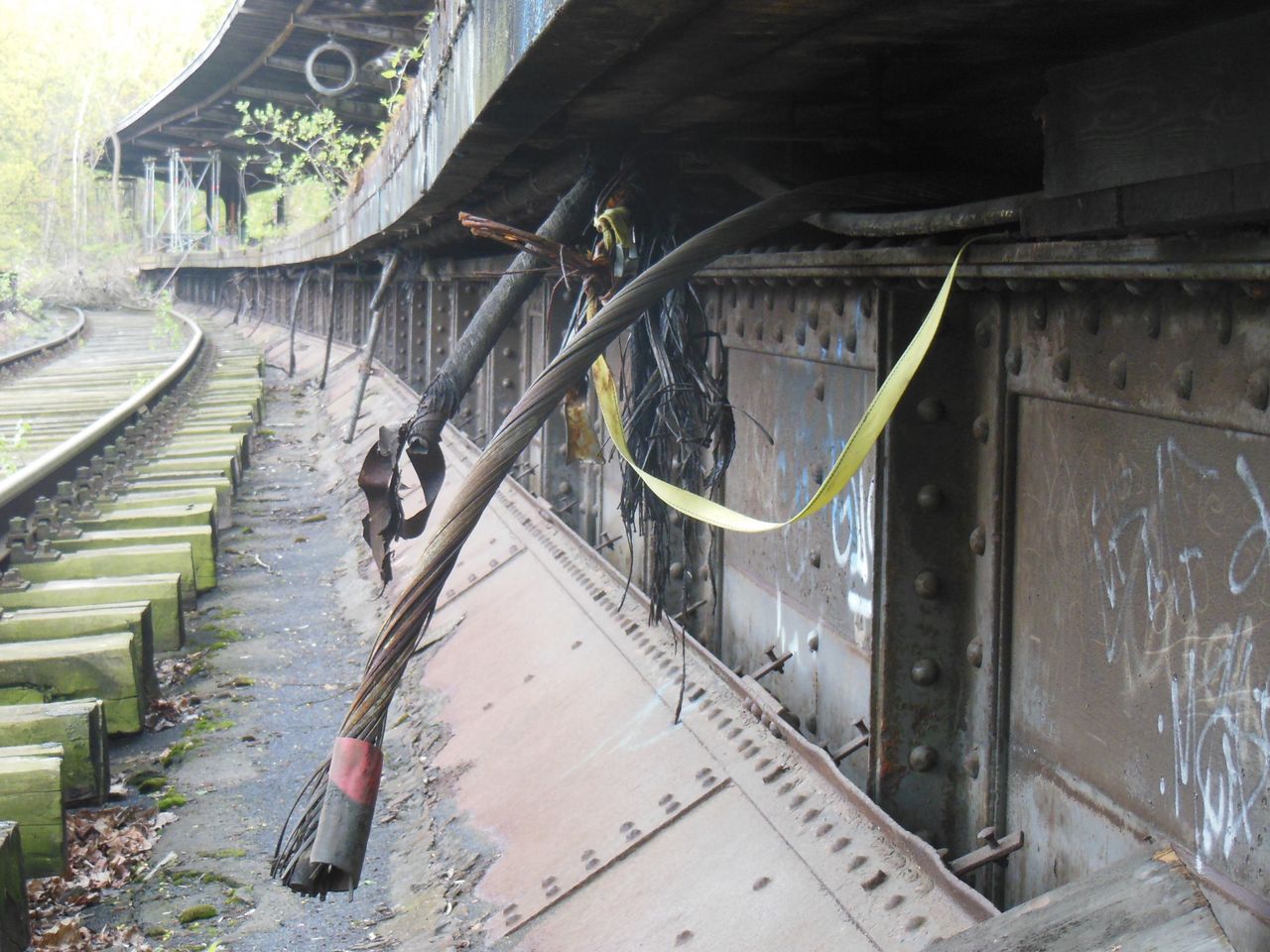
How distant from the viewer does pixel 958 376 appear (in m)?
3.29

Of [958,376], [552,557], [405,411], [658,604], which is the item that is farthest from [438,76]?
[405,411]

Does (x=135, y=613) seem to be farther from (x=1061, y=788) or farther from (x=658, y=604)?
(x=1061, y=788)

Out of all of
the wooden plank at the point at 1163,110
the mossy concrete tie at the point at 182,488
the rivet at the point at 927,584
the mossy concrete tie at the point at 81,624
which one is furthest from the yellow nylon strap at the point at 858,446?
the mossy concrete tie at the point at 182,488

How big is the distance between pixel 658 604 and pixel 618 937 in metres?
1.19

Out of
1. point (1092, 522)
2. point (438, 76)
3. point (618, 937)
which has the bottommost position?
point (618, 937)

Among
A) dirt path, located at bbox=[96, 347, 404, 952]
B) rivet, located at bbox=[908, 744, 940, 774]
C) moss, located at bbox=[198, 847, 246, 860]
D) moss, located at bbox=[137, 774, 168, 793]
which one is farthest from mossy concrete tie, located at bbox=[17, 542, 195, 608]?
rivet, located at bbox=[908, 744, 940, 774]

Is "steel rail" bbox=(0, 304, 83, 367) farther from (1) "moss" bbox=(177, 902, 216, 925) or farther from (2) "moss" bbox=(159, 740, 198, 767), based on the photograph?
(1) "moss" bbox=(177, 902, 216, 925)

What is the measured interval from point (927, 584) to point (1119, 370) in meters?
0.86

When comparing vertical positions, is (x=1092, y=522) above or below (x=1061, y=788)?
above

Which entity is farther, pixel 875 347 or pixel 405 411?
pixel 405 411

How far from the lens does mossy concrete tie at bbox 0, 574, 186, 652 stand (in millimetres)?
6602

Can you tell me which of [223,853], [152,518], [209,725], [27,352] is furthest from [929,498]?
[27,352]

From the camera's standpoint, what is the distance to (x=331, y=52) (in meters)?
30.8

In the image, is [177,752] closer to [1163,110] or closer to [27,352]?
[1163,110]
